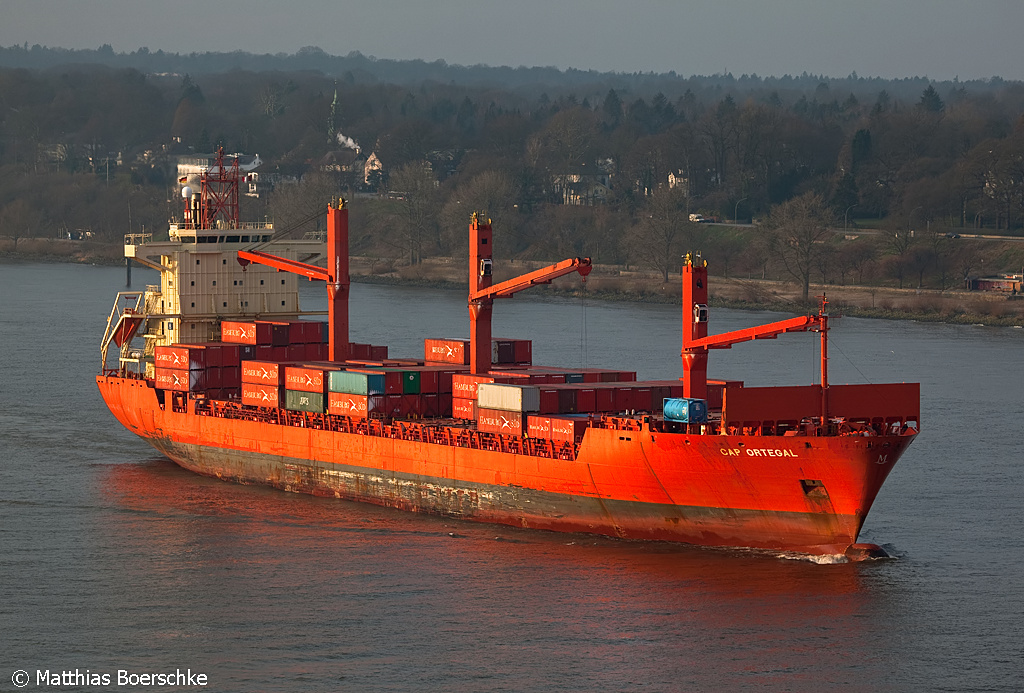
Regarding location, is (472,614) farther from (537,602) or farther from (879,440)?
(879,440)

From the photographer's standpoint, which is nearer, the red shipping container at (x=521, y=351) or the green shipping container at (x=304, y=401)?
the green shipping container at (x=304, y=401)

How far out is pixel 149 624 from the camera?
34.2 m

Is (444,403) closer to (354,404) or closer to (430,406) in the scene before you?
(430,406)

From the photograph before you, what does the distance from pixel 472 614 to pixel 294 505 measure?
12.9 meters

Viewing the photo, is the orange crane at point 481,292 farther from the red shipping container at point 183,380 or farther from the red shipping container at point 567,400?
the red shipping container at point 183,380

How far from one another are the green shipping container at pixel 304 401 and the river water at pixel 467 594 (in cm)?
291

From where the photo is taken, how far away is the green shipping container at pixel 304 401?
46.6m

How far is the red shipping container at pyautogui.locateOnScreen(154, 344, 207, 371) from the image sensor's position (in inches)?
2015

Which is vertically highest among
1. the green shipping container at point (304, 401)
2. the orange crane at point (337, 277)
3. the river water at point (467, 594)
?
the orange crane at point (337, 277)

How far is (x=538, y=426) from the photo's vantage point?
41.3 m

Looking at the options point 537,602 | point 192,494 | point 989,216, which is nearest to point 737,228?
point 989,216

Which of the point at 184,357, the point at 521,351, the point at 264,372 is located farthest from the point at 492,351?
the point at 184,357

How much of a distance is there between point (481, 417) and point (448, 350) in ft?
27.7

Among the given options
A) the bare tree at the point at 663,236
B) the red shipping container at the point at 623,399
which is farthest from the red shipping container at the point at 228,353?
the bare tree at the point at 663,236
